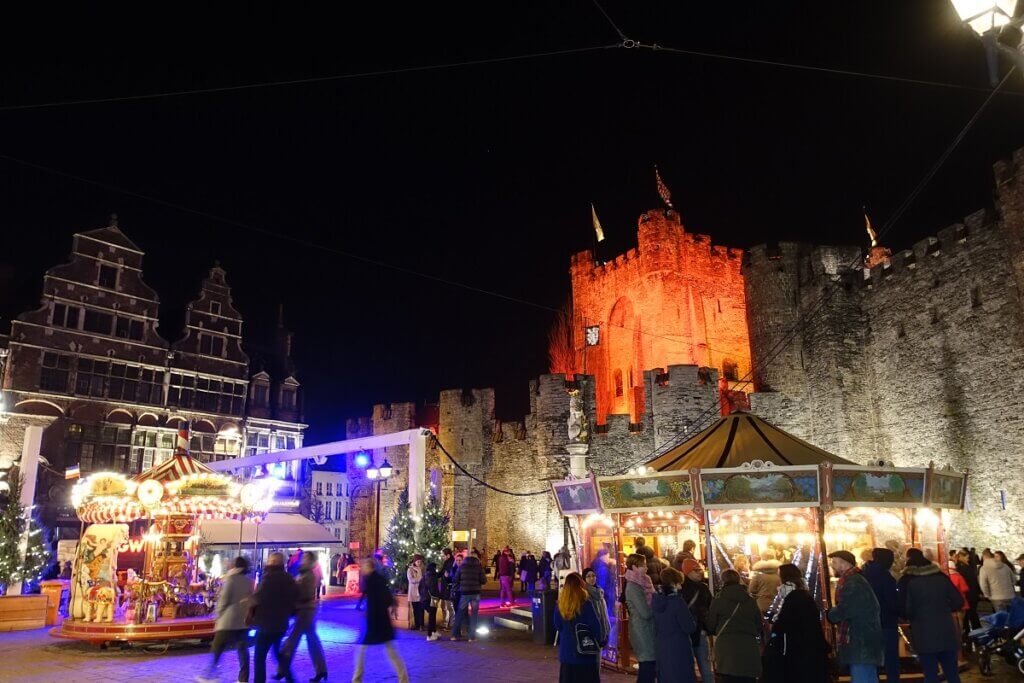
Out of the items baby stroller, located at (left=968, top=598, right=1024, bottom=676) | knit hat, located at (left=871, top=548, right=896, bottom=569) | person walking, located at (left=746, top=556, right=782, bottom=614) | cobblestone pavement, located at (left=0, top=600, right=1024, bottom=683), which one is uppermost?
knit hat, located at (left=871, top=548, right=896, bottom=569)

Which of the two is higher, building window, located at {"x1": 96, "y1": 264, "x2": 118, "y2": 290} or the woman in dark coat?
building window, located at {"x1": 96, "y1": 264, "x2": 118, "y2": 290}

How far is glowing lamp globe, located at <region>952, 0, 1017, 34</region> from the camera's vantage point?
4.26m

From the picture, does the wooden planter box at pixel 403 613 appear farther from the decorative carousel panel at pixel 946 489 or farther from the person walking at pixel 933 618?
the person walking at pixel 933 618

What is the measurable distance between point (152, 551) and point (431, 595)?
5.29 metres

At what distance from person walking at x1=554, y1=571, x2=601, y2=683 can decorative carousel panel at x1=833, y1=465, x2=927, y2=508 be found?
17.9 feet

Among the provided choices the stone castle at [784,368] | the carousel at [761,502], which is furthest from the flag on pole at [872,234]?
the carousel at [761,502]

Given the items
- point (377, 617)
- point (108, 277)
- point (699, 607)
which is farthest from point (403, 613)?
point (108, 277)

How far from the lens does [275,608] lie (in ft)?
23.1

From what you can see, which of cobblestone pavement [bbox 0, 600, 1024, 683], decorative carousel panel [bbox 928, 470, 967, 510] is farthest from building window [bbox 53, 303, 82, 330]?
decorative carousel panel [bbox 928, 470, 967, 510]

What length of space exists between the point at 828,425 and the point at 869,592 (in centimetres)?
1603

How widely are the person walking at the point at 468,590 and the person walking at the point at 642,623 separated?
524 cm

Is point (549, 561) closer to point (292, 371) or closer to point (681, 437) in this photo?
point (681, 437)

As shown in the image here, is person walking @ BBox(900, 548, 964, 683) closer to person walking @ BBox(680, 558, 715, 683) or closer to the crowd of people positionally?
the crowd of people

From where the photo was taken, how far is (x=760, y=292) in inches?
919
